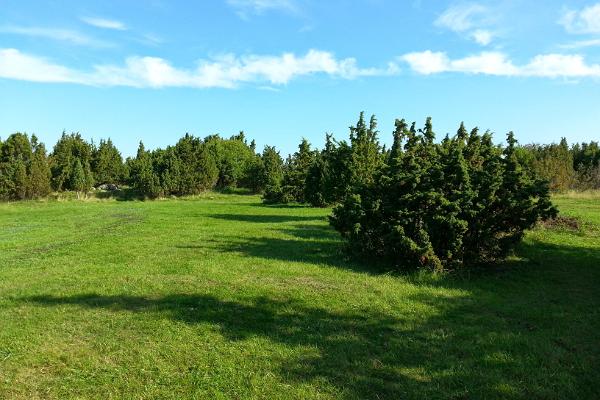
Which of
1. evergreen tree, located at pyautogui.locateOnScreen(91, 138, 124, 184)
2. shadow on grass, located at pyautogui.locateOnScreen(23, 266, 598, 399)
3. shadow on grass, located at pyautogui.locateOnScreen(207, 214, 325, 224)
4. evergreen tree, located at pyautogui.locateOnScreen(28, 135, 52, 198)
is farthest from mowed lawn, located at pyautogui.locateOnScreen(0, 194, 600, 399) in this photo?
evergreen tree, located at pyautogui.locateOnScreen(91, 138, 124, 184)

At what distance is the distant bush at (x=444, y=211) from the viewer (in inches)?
453

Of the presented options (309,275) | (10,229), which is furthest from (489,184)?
(10,229)

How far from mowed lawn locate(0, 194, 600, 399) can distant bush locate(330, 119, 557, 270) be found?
2.47 feet

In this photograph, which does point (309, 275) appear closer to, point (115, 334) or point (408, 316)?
point (408, 316)

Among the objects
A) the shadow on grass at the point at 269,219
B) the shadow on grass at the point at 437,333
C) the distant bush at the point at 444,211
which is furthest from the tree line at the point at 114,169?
the shadow on grass at the point at 437,333

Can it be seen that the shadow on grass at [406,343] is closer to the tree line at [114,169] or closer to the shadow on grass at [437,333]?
the shadow on grass at [437,333]

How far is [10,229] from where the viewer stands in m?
21.7

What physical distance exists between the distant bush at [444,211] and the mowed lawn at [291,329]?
2.47ft

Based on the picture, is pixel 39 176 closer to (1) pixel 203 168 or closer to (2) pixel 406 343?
(1) pixel 203 168

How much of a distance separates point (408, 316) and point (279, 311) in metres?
2.10

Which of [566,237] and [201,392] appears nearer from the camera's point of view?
[201,392]

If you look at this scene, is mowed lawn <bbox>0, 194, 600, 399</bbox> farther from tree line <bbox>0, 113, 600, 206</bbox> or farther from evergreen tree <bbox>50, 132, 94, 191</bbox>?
evergreen tree <bbox>50, 132, 94, 191</bbox>

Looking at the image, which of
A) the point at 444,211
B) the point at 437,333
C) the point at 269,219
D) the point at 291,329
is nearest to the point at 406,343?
the point at 437,333

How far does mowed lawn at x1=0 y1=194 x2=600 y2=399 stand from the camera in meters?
5.35
